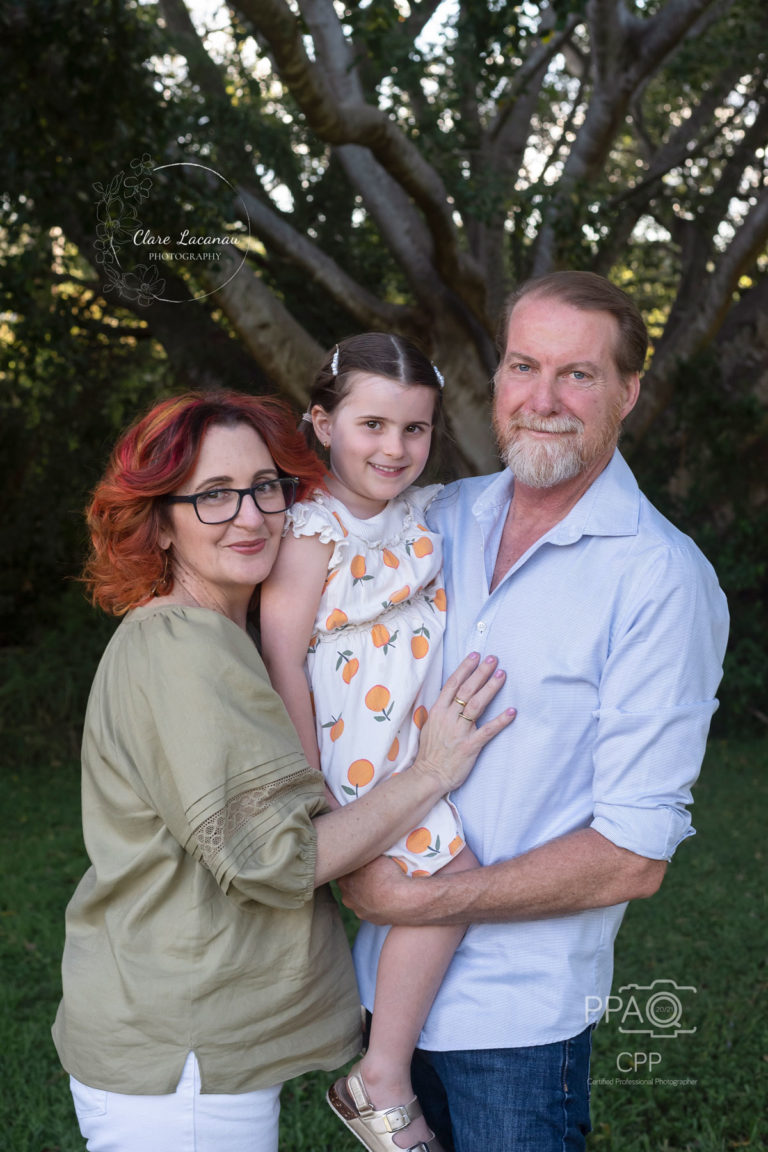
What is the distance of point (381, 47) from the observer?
17.4 feet

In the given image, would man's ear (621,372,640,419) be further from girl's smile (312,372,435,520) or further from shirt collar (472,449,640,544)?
girl's smile (312,372,435,520)

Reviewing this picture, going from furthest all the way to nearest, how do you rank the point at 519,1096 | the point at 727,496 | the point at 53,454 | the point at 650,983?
the point at 53,454 < the point at 727,496 < the point at 650,983 < the point at 519,1096

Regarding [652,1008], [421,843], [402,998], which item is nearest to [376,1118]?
[402,998]

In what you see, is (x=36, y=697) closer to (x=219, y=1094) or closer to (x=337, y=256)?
(x=337, y=256)

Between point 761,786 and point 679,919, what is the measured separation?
2.35 metres

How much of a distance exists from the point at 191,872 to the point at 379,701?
56cm

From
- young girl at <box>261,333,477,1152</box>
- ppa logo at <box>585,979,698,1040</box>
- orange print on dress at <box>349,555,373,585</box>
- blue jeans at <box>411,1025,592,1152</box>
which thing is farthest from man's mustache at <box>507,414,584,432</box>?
ppa logo at <box>585,979,698,1040</box>

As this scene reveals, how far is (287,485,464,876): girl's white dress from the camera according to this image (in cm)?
229

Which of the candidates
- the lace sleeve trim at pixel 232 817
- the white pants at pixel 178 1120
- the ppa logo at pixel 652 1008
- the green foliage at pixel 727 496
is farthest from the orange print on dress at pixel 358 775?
the green foliage at pixel 727 496

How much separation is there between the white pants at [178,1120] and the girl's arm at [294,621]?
0.67 meters

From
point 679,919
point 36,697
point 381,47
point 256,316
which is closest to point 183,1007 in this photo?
point 679,919

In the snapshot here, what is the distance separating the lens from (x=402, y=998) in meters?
2.14

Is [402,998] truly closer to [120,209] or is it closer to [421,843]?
[421,843]

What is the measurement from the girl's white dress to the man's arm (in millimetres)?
81
